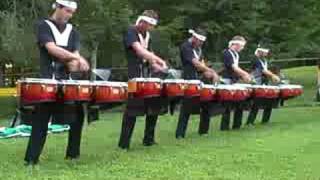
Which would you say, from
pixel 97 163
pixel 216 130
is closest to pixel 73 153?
pixel 97 163

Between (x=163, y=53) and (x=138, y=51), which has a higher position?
(x=138, y=51)

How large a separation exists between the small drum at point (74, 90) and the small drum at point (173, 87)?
2.49 metres

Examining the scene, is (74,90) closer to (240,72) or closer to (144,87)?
(144,87)

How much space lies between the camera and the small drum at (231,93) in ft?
47.3

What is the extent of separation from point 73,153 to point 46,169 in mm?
1003

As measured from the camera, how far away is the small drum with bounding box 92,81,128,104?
9844 millimetres

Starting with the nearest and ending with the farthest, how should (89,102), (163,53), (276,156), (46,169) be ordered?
(46,169) → (89,102) → (276,156) → (163,53)

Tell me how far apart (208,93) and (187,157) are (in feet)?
12.3

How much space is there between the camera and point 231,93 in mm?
14773

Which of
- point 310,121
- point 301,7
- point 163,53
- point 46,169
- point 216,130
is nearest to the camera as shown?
point 46,169

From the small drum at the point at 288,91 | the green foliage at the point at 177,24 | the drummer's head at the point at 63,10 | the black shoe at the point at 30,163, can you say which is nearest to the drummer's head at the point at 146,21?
the drummer's head at the point at 63,10

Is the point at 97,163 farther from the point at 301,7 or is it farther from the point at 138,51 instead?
the point at 301,7

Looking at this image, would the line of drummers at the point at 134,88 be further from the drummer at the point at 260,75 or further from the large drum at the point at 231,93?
the drummer at the point at 260,75

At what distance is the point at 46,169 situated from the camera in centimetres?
912
